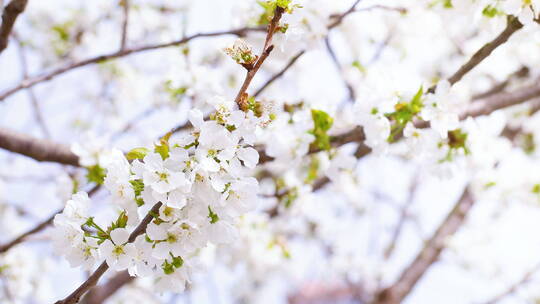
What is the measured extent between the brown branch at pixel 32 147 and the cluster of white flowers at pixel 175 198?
792 mm

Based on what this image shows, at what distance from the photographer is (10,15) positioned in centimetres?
133

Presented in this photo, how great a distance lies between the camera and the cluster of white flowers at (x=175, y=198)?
33.1 inches

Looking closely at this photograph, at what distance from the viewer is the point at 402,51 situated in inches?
99.3

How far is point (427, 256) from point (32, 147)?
7.58ft

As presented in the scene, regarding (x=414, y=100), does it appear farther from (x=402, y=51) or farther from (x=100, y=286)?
(x=100, y=286)

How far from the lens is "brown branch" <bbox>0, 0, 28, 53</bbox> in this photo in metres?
1.30

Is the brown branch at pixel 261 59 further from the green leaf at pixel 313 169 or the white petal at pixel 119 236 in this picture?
the green leaf at pixel 313 169

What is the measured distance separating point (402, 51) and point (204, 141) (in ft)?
6.25

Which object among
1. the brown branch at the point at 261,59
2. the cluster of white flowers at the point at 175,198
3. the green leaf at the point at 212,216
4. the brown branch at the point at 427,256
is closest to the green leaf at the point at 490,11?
the brown branch at the point at 261,59

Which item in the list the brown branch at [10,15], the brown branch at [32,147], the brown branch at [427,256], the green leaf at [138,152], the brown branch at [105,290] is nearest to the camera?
the green leaf at [138,152]

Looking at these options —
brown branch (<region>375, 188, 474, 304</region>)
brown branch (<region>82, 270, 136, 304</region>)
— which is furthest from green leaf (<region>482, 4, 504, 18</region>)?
brown branch (<region>375, 188, 474, 304</region>)

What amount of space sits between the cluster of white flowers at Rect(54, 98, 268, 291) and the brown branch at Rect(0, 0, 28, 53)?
0.64m

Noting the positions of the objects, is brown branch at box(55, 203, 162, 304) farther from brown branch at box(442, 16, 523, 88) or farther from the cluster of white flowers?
brown branch at box(442, 16, 523, 88)

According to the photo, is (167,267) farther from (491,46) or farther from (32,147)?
(491,46)
